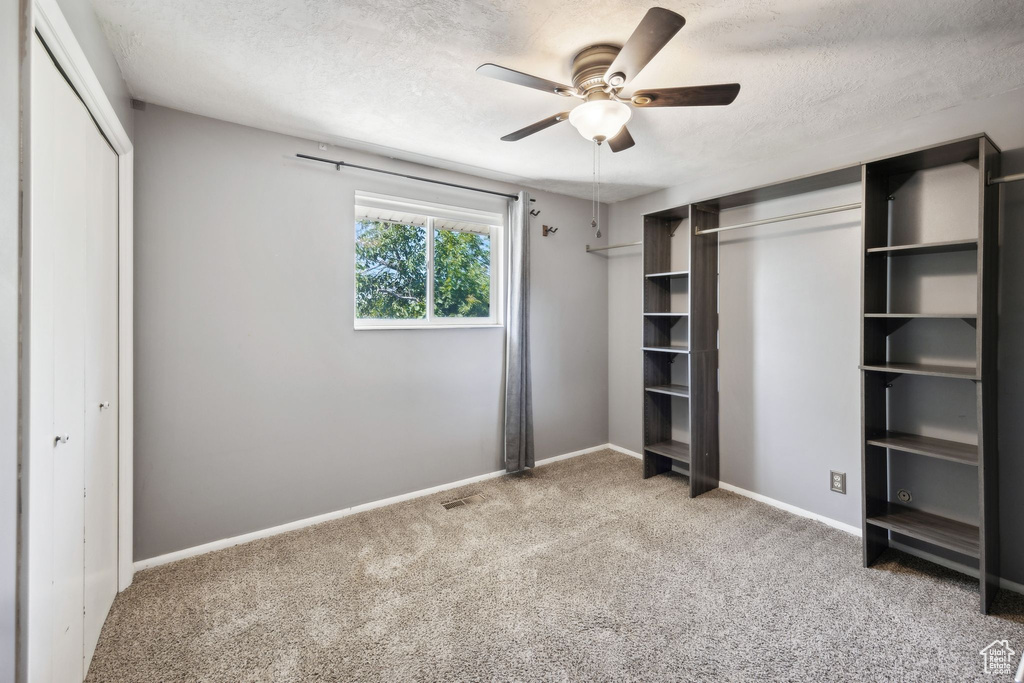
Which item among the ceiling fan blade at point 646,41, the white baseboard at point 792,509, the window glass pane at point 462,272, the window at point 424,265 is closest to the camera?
the ceiling fan blade at point 646,41

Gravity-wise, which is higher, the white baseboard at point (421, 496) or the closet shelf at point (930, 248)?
the closet shelf at point (930, 248)

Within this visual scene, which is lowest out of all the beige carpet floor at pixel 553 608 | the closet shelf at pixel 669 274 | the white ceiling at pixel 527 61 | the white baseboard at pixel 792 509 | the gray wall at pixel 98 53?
the beige carpet floor at pixel 553 608

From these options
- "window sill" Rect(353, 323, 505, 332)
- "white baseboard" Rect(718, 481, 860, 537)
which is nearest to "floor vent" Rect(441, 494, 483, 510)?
"window sill" Rect(353, 323, 505, 332)

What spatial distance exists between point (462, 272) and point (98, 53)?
2301mm

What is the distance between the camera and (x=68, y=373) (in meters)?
1.48

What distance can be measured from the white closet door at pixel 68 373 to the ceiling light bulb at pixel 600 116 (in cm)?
175

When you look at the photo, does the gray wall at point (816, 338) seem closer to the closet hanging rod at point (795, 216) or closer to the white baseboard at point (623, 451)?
the closet hanging rod at point (795, 216)

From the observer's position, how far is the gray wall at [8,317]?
971 millimetres

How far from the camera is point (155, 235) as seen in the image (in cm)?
232

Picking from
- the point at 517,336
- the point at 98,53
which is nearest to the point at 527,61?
the point at 98,53

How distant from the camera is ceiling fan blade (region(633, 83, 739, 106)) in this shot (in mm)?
1715

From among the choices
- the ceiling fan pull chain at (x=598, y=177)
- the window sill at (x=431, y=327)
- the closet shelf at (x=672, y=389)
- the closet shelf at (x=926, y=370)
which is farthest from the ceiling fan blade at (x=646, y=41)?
the closet shelf at (x=672, y=389)

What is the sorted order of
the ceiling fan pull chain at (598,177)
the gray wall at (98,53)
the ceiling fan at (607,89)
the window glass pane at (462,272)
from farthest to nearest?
the window glass pane at (462,272), the ceiling fan pull chain at (598,177), the ceiling fan at (607,89), the gray wall at (98,53)

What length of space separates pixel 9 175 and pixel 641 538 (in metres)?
2.97
